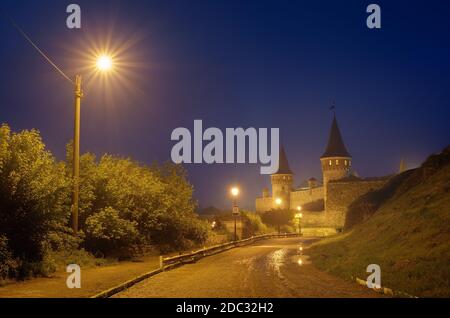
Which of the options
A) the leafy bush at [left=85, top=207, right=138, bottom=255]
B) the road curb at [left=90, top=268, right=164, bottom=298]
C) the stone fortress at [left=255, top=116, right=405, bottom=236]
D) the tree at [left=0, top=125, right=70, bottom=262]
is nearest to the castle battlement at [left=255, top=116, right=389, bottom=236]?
the stone fortress at [left=255, top=116, right=405, bottom=236]

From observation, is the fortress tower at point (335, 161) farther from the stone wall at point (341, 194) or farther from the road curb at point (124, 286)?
the road curb at point (124, 286)

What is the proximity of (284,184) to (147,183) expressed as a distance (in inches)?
4120

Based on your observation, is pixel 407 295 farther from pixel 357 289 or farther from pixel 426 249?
pixel 426 249

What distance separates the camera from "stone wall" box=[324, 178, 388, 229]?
92312mm

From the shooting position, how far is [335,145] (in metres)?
115

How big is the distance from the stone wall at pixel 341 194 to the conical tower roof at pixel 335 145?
58.1ft

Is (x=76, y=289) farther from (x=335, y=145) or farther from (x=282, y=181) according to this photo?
(x=282, y=181)

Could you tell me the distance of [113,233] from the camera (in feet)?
79.7

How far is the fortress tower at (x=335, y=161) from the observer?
110m

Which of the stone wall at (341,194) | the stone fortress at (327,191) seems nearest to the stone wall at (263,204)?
the stone fortress at (327,191)

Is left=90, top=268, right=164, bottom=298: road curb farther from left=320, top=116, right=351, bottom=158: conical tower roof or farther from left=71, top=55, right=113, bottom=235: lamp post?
left=320, top=116, right=351, bottom=158: conical tower roof

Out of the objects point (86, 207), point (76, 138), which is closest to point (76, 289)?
point (76, 138)

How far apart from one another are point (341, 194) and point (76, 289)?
276 feet
